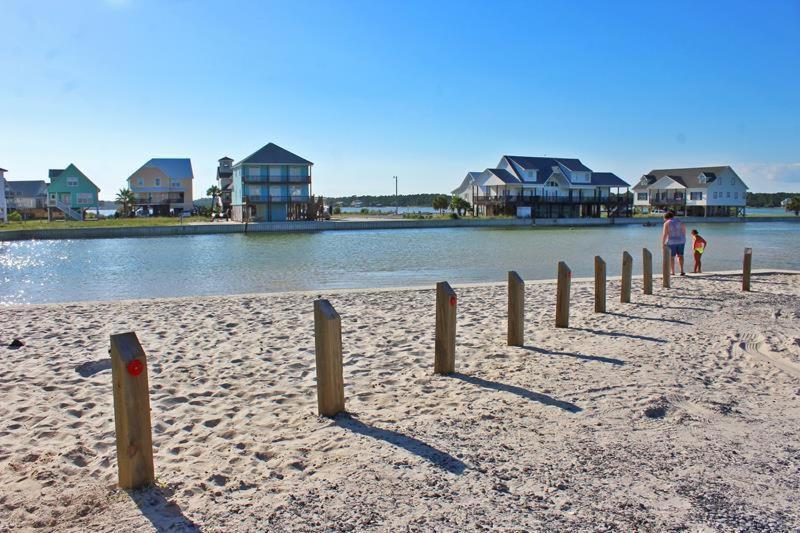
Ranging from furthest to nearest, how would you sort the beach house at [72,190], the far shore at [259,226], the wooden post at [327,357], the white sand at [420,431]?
the beach house at [72,190], the far shore at [259,226], the wooden post at [327,357], the white sand at [420,431]

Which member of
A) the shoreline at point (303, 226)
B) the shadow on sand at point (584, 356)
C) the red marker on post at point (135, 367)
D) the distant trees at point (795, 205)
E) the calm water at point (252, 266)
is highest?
the distant trees at point (795, 205)

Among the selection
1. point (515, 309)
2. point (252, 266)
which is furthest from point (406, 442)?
point (252, 266)

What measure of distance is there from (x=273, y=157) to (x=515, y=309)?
222 ft

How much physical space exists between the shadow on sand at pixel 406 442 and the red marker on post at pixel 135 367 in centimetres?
184

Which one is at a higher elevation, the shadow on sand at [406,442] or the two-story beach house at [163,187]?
the two-story beach house at [163,187]

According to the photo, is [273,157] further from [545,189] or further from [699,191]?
[699,191]

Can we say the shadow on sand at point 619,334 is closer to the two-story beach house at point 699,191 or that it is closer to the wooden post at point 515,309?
the wooden post at point 515,309

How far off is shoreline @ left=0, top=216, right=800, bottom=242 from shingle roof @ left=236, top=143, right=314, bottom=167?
9.25 meters

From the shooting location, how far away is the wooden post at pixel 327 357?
18.5 feet

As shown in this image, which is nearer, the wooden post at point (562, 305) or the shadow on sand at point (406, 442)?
the shadow on sand at point (406, 442)

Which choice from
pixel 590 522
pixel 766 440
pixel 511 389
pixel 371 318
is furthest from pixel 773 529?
pixel 371 318

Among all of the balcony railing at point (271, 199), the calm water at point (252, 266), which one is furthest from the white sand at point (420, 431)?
the balcony railing at point (271, 199)

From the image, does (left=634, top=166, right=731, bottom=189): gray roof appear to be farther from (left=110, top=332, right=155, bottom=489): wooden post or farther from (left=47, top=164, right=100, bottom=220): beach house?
(left=110, top=332, right=155, bottom=489): wooden post

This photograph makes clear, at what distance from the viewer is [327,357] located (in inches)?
222
